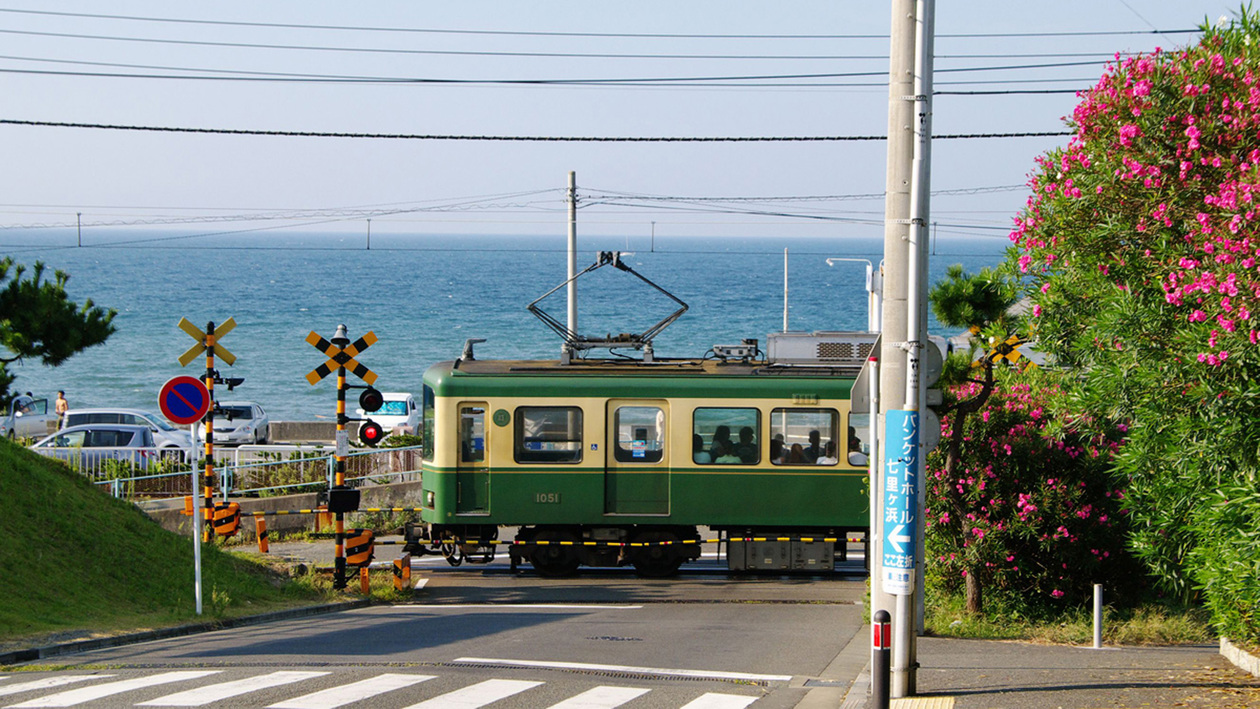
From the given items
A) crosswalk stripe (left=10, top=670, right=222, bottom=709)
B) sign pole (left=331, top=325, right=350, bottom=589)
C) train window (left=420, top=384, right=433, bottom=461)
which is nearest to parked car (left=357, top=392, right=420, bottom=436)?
train window (left=420, top=384, right=433, bottom=461)

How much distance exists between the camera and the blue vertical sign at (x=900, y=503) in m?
9.42

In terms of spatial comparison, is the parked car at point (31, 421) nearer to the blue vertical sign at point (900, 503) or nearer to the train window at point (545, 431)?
the train window at point (545, 431)

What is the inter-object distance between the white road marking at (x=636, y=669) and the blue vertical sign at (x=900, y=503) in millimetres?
2030

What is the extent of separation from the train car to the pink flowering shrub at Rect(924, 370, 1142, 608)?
12.8 feet

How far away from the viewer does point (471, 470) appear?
1823 cm

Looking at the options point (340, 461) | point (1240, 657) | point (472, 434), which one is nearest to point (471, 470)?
point (472, 434)

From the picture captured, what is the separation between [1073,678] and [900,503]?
219 cm

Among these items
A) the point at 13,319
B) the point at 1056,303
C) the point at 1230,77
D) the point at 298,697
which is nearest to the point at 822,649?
the point at 1056,303

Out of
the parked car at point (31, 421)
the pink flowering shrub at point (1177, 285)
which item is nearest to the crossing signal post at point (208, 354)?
the pink flowering shrub at point (1177, 285)

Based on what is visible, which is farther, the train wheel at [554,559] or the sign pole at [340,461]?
the train wheel at [554,559]

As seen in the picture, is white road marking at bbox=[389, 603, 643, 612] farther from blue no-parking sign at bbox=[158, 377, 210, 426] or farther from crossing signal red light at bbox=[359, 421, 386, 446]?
blue no-parking sign at bbox=[158, 377, 210, 426]

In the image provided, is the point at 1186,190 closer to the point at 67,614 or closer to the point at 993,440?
the point at 993,440

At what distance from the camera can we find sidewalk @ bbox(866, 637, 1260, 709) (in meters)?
9.16

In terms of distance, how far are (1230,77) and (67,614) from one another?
40.2 feet
